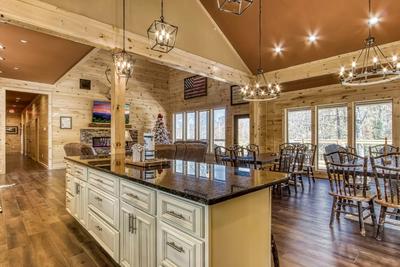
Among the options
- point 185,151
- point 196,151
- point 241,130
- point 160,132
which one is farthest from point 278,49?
point 160,132

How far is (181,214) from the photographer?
4.50ft

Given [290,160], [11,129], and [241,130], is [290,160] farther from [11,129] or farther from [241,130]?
[11,129]

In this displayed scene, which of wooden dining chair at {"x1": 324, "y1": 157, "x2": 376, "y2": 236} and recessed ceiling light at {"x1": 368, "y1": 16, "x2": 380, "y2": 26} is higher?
recessed ceiling light at {"x1": 368, "y1": 16, "x2": 380, "y2": 26}

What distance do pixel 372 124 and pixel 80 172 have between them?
263 inches

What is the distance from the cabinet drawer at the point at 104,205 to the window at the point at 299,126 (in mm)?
6372

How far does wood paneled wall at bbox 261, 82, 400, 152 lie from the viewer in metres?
5.44

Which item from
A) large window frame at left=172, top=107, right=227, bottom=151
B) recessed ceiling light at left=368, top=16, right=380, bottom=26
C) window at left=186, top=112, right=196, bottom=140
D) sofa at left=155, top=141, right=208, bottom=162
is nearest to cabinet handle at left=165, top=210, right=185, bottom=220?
sofa at left=155, top=141, right=208, bottom=162

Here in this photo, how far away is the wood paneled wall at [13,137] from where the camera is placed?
1568 cm

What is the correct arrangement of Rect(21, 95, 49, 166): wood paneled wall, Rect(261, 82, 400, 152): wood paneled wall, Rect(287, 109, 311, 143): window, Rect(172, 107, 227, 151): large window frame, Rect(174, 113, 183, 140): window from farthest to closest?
Rect(174, 113, 183, 140): window
Rect(172, 107, 227, 151): large window frame
Rect(21, 95, 49, 166): wood paneled wall
Rect(287, 109, 311, 143): window
Rect(261, 82, 400, 152): wood paneled wall

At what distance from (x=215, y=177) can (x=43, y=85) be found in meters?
8.34

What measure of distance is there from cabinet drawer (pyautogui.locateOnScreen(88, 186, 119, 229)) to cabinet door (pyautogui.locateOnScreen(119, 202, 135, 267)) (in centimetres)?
11

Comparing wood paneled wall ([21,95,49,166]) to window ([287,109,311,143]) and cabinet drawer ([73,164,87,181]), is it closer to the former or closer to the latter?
cabinet drawer ([73,164,87,181])

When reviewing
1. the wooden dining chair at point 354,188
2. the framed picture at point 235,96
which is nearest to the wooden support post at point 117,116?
the wooden dining chair at point 354,188

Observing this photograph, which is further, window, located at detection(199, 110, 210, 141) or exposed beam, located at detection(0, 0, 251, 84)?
window, located at detection(199, 110, 210, 141)
